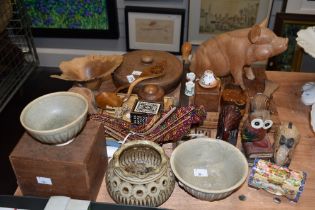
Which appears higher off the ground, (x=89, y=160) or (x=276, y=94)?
(x=89, y=160)

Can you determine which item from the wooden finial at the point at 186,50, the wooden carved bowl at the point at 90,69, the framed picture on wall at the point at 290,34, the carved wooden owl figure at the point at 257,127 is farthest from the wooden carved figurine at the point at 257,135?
the framed picture on wall at the point at 290,34

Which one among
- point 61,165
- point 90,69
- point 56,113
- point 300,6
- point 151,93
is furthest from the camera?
point 300,6

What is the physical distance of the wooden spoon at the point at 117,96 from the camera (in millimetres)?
1316

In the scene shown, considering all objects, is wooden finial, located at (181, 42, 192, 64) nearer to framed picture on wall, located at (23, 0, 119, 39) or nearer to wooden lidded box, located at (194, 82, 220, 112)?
wooden lidded box, located at (194, 82, 220, 112)

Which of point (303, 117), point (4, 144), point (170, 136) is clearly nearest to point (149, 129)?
point (170, 136)

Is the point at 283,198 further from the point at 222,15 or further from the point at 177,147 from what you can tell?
the point at 222,15

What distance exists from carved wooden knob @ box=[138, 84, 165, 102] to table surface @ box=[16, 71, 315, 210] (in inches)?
13.0

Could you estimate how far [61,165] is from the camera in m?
0.93

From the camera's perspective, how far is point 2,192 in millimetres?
1772

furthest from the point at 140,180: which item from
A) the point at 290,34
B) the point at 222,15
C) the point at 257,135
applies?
the point at 290,34

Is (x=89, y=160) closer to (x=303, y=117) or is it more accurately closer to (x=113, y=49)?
(x=303, y=117)

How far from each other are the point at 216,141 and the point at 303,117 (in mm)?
489

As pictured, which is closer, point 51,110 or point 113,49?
point 51,110

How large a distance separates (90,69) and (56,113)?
0.42 metres
